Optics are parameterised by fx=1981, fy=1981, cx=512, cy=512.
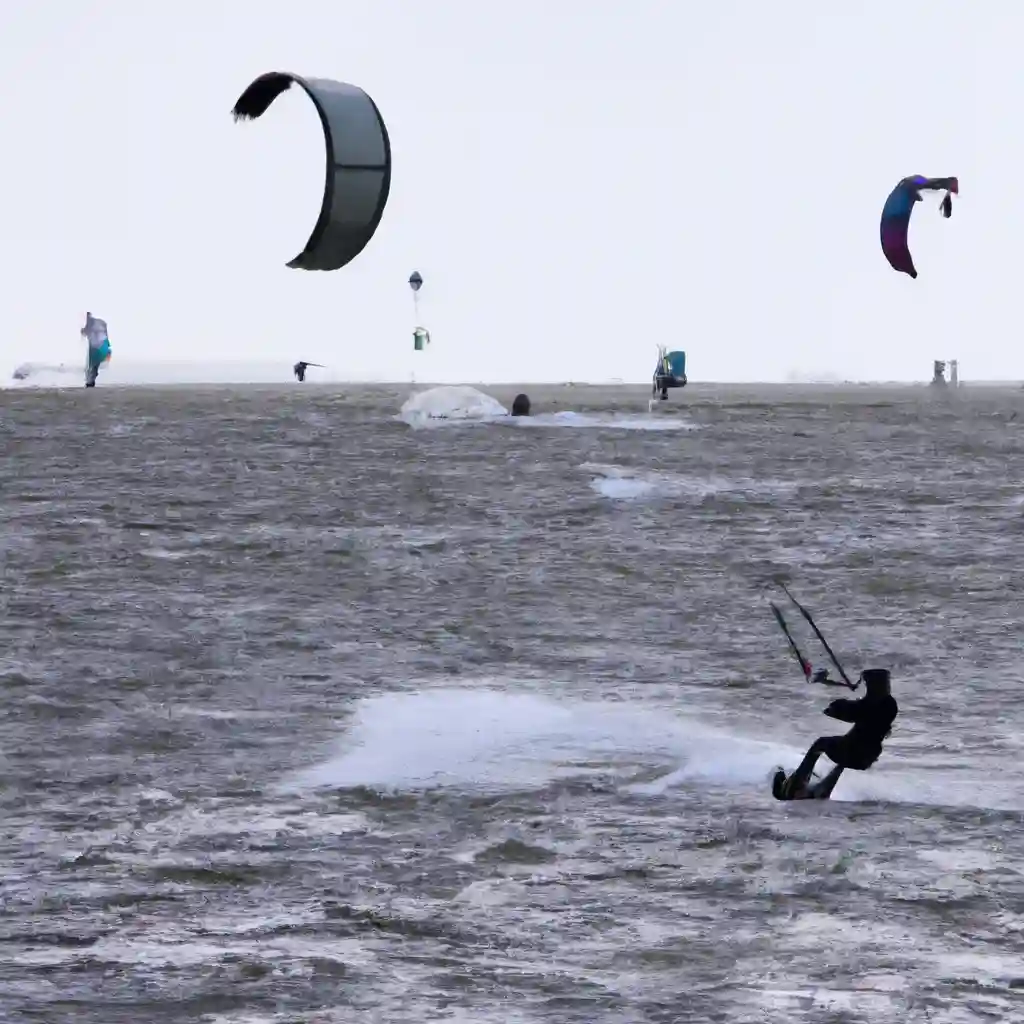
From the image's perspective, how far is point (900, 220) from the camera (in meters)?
21.5

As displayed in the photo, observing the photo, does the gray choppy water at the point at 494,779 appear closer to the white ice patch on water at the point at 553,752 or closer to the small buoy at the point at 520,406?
the white ice patch on water at the point at 553,752

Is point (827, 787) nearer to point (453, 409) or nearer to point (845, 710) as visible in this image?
point (845, 710)

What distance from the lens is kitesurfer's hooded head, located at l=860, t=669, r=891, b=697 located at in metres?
10.7

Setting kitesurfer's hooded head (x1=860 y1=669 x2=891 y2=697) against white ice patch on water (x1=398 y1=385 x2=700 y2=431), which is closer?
kitesurfer's hooded head (x1=860 y1=669 x2=891 y2=697)

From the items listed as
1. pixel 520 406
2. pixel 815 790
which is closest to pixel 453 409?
pixel 520 406

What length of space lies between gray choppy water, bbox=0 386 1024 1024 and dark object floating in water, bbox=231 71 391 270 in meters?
3.06

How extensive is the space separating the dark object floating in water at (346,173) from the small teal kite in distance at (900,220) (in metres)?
12.7

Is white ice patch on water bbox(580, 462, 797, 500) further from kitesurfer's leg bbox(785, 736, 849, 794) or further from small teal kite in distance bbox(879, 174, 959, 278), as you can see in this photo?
kitesurfer's leg bbox(785, 736, 849, 794)

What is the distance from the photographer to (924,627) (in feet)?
69.9

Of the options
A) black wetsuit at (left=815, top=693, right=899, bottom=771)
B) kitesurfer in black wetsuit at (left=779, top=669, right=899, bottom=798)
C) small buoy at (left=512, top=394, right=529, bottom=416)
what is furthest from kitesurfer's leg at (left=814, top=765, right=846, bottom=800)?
small buoy at (left=512, top=394, right=529, bottom=416)

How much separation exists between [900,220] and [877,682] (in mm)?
11756

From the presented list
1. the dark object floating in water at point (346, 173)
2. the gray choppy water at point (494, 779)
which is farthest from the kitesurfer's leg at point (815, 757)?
the dark object floating in water at point (346, 173)

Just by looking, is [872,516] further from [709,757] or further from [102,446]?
[102,446]

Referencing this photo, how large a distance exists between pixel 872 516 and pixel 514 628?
55.1 feet
